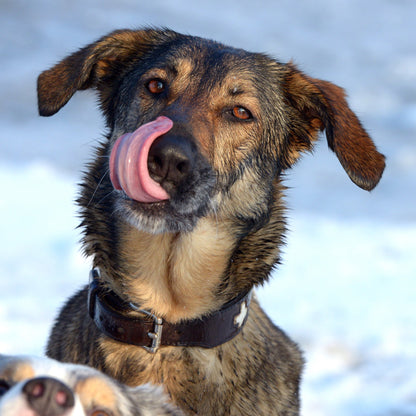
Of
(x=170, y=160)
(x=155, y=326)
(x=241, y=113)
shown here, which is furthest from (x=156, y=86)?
(x=155, y=326)

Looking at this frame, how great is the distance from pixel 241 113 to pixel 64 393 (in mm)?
2450

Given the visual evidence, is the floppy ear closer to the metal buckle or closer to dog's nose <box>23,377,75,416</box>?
the metal buckle

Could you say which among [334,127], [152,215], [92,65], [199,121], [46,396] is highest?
[92,65]

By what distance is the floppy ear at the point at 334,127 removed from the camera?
486 cm

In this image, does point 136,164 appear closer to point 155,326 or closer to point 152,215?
point 152,215

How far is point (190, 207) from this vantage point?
4.71m

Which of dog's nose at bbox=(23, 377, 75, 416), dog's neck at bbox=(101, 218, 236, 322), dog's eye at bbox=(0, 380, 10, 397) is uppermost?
dog's neck at bbox=(101, 218, 236, 322)

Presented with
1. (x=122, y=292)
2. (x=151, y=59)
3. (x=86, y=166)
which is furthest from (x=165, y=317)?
(x=151, y=59)

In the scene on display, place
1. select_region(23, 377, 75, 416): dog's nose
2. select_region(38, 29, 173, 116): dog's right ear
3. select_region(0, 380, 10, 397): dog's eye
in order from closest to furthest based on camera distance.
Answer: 1. select_region(23, 377, 75, 416): dog's nose
2. select_region(0, 380, 10, 397): dog's eye
3. select_region(38, 29, 173, 116): dog's right ear

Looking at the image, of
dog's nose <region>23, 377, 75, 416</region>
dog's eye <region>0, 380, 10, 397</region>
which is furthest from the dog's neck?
dog's nose <region>23, 377, 75, 416</region>

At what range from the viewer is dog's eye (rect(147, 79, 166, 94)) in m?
5.06

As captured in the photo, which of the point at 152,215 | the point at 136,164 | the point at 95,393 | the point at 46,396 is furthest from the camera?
the point at 152,215

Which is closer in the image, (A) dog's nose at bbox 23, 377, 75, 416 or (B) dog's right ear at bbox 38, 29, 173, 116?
(A) dog's nose at bbox 23, 377, 75, 416

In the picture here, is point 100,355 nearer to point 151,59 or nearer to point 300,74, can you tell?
point 151,59
